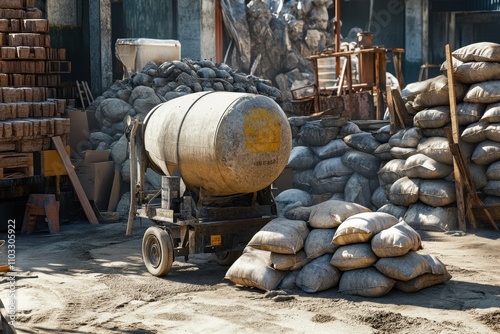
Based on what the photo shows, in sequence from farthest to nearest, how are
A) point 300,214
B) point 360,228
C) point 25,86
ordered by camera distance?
point 25,86 < point 300,214 < point 360,228

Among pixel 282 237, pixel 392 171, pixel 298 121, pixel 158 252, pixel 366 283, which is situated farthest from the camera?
pixel 298 121

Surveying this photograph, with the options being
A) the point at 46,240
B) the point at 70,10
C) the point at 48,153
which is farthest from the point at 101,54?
the point at 46,240

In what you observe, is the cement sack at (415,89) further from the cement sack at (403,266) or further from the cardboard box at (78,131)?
the cardboard box at (78,131)

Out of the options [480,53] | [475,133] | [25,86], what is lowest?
[475,133]

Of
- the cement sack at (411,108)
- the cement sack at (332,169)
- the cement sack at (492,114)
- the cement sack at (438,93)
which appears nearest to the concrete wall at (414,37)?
the cement sack at (332,169)

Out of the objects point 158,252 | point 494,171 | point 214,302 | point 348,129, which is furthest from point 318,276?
point 348,129

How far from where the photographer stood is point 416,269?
8961 millimetres

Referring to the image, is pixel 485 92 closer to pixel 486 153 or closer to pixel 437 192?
pixel 486 153

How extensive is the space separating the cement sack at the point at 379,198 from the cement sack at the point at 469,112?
1.89m

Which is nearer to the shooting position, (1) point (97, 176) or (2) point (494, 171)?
(2) point (494, 171)

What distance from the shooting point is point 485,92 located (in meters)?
12.9

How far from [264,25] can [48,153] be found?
17.1m

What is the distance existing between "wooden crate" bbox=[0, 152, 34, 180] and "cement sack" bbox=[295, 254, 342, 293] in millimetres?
6858

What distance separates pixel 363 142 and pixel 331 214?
5525 mm
